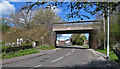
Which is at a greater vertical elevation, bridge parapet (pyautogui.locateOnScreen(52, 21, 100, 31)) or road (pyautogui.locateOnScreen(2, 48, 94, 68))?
bridge parapet (pyautogui.locateOnScreen(52, 21, 100, 31))

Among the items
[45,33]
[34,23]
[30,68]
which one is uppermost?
[34,23]

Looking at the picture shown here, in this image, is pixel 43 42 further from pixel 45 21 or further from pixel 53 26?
pixel 45 21

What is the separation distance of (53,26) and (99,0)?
103 feet

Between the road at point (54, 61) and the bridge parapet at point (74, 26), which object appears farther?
the bridge parapet at point (74, 26)

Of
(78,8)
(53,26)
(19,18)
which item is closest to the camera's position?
(78,8)

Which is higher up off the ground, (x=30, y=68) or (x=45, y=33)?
(x=45, y=33)

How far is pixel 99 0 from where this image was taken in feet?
14.3

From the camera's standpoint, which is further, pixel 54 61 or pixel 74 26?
pixel 74 26

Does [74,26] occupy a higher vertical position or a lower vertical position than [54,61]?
higher

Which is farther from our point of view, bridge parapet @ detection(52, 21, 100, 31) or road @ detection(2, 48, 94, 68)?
bridge parapet @ detection(52, 21, 100, 31)

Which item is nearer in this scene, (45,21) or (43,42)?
(43,42)

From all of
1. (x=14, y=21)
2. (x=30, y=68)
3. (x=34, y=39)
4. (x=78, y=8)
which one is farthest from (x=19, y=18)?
(x=78, y=8)

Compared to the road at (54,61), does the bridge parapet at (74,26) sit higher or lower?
higher

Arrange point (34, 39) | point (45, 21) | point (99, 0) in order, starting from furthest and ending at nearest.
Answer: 1. point (45, 21)
2. point (34, 39)
3. point (99, 0)
